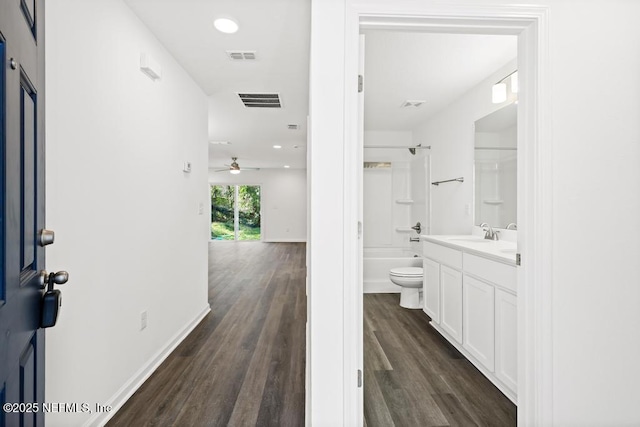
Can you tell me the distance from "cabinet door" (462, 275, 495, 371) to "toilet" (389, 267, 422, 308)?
116 centimetres

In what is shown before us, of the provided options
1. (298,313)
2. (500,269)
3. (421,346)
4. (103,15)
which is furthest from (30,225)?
(298,313)

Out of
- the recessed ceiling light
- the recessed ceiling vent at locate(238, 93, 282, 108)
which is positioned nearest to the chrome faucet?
the recessed ceiling vent at locate(238, 93, 282, 108)

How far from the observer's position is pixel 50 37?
1.37 metres

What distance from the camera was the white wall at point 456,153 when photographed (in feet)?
10.6

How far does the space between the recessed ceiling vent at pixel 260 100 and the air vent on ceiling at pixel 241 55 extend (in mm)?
853

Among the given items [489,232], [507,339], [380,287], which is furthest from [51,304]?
[380,287]

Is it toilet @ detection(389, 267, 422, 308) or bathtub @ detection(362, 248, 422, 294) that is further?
bathtub @ detection(362, 248, 422, 294)

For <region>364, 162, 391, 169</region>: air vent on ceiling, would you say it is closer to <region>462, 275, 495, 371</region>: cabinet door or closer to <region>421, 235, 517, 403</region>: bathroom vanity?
<region>421, 235, 517, 403</region>: bathroom vanity

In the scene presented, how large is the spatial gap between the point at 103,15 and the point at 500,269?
2.62m

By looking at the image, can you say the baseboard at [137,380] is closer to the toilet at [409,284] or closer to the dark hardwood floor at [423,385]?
the dark hardwood floor at [423,385]

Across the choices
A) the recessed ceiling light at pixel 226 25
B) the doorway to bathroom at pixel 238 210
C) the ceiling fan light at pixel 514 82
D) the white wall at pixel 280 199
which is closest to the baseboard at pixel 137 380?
the recessed ceiling light at pixel 226 25

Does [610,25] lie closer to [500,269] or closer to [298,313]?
[500,269]

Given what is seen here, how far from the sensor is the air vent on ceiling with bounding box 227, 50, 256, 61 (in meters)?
2.54

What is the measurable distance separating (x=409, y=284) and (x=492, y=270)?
1608 mm
